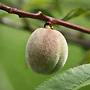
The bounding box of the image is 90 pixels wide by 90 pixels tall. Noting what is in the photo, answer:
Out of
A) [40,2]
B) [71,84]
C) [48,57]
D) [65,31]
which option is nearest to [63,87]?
[71,84]

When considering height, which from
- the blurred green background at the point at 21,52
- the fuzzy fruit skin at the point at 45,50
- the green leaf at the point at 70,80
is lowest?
the green leaf at the point at 70,80

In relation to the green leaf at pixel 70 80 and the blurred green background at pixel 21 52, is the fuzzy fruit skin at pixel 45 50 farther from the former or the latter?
the blurred green background at pixel 21 52

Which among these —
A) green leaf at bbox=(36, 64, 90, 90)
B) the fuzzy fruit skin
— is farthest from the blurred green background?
green leaf at bbox=(36, 64, 90, 90)

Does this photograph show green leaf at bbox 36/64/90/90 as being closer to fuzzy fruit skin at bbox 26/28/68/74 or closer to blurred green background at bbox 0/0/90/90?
fuzzy fruit skin at bbox 26/28/68/74

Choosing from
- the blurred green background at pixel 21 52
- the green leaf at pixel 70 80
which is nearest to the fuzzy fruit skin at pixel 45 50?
the green leaf at pixel 70 80

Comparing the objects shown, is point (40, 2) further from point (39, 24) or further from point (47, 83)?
point (47, 83)

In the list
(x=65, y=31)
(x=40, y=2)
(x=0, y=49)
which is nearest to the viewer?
(x=40, y=2)

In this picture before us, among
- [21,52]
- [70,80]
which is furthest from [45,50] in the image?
[21,52]
